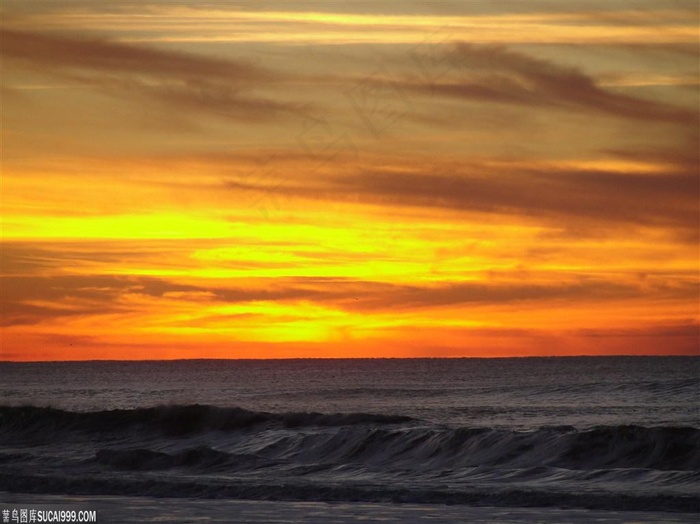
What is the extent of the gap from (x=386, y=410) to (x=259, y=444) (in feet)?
92.4

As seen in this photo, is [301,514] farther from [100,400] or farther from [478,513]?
[100,400]

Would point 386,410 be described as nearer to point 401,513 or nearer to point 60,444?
point 60,444

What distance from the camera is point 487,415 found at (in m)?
52.0

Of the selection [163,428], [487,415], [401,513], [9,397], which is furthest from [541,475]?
[9,397]

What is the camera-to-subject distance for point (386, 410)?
6194 centimetres

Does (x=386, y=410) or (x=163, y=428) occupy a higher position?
(x=386, y=410)

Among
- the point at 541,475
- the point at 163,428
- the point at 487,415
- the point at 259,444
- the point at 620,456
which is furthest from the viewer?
the point at 487,415

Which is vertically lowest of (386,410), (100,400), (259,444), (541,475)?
(541,475)

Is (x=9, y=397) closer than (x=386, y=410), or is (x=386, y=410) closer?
(x=386, y=410)

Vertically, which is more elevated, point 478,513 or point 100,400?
point 100,400

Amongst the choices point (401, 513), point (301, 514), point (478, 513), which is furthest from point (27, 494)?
point (478, 513)

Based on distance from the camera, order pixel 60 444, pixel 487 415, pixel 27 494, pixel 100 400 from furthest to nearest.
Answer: pixel 100 400, pixel 487 415, pixel 60 444, pixel 27 494

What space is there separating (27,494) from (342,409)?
42581mm

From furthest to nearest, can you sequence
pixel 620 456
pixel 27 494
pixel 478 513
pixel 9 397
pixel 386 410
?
pixel 9 397 → pixel 386 410 → pixel 620 456 → pixel 27 494 → pixel 478 513
